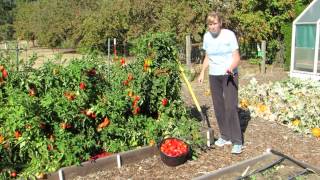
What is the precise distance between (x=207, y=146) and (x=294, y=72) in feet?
26.0

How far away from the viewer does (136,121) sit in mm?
4863

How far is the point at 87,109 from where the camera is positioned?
175 inches

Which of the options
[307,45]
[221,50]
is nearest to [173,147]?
[221,50]

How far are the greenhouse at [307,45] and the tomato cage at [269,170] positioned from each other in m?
7.57

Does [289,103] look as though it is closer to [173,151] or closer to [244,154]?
[244,154]

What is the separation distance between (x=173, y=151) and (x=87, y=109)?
1125 mm

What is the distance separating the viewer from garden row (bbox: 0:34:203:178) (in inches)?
159

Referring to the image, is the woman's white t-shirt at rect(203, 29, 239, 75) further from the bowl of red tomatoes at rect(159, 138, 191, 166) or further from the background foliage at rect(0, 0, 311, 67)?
the background foliage at rect(0, 0, 311, 67)

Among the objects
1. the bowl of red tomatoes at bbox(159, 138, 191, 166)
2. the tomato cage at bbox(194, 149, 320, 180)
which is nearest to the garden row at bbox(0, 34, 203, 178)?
the bowl of red tomatoes at bbox(159, 138, 191, 166)

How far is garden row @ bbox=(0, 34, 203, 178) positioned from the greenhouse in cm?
752

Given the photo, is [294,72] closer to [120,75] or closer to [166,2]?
[166,2]

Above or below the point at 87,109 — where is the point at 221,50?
above

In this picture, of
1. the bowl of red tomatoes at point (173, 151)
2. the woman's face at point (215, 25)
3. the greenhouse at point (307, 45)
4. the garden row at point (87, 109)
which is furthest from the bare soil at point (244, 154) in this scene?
the greenhouse at point (307, 45)

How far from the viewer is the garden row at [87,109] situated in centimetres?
404
